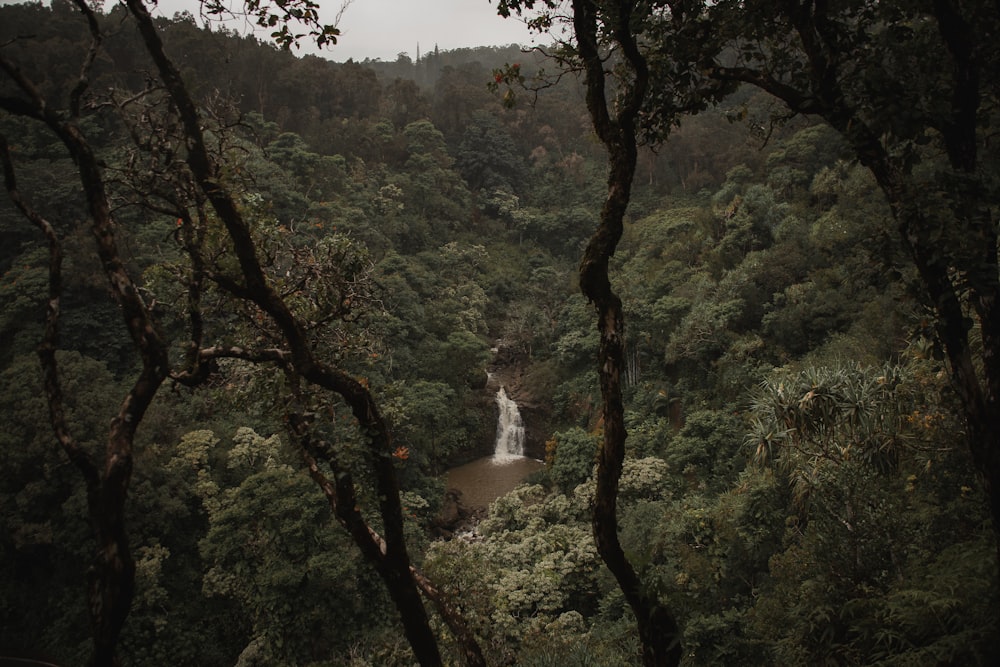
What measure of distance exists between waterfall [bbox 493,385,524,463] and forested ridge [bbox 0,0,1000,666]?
0.74 meters

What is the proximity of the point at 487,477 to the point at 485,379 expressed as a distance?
4.08 metres

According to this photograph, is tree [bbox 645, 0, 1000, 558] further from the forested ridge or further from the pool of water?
the pool of water

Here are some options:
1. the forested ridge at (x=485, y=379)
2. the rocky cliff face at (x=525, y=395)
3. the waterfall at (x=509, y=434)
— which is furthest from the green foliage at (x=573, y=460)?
the waterfall at (x=509, y=434)

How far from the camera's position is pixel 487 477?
17422 millimetres

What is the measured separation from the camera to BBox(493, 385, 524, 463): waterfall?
19.1 metres

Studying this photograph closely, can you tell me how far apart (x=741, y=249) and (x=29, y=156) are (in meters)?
23.6

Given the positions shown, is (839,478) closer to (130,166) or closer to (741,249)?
(130,166)

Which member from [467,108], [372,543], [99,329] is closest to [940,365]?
[372,543]

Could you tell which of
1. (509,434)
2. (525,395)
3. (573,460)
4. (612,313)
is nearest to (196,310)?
(612,313)

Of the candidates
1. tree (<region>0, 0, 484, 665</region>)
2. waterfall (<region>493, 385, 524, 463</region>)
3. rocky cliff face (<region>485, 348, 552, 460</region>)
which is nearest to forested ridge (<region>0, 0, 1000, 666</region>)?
tree (<region>0, 0, 484, 665</region>)

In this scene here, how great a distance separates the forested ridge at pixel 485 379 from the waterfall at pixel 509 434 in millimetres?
740

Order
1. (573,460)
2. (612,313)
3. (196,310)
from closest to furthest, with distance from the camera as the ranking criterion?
(612,313), (196,310), (573,460)

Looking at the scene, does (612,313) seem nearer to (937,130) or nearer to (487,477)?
(937,130)

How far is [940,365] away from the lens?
6.66m
